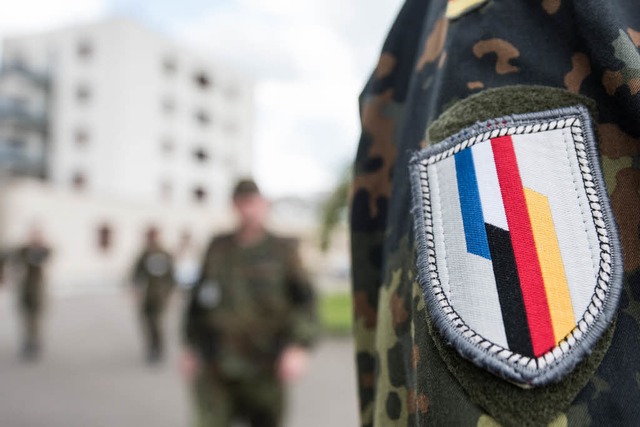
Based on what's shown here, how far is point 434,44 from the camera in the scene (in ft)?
2.45

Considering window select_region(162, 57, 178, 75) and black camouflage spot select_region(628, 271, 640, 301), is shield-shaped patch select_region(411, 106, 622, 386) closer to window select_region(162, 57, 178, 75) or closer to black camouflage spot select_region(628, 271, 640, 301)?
black camouflage spot select_region(628, 271, 640, 301)

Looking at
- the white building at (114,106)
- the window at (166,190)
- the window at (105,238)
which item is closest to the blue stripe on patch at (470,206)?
the window at (105,238)

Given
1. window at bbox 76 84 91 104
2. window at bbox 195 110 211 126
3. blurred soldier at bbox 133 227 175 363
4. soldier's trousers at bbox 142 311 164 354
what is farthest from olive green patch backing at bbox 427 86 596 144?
window at bbox 195 110 211 126

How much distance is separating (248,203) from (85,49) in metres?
33.4

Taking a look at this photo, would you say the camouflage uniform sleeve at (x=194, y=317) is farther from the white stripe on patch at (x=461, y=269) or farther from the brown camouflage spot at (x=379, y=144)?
the white stripe on patch at (x=461, y=269)

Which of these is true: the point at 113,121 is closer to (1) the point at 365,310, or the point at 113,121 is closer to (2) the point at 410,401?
(1) the point at 365,310

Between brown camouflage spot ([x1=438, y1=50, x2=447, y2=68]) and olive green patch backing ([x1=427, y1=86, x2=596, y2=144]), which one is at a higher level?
brown camouflage spot ([x1=438, y1=50, x2=447, y2=68])

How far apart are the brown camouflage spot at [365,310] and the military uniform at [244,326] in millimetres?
1985

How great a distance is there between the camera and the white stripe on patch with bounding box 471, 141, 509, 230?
1.81 feet

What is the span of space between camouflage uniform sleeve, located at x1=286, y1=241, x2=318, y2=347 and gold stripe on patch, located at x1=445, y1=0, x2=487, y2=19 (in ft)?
7.76

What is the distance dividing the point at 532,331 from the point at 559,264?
0.07 m

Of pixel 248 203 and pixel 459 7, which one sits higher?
pixel 459 7

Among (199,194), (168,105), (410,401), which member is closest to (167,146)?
(168,105)

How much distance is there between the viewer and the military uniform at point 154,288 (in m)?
7.34
